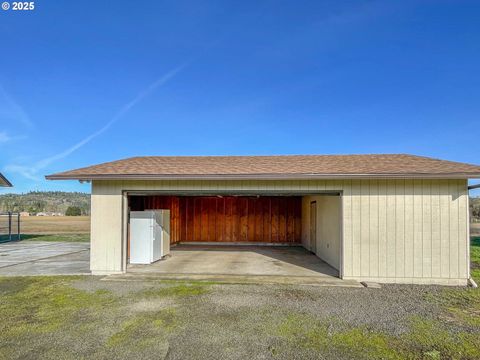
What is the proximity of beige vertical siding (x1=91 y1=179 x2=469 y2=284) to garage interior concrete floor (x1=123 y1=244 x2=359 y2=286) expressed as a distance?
0.88m

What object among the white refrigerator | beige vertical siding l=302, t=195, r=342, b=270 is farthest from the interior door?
the white refrigerator

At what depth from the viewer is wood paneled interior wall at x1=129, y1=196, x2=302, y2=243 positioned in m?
14.1

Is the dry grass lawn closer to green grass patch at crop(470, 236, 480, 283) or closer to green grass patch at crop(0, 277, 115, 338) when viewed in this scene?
green grass patch at crop(0, 277, 115, 338)

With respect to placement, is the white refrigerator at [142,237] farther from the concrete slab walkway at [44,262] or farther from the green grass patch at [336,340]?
the green grass patch at [336,340]

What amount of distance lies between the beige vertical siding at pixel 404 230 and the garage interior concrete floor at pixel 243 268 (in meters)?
0.88

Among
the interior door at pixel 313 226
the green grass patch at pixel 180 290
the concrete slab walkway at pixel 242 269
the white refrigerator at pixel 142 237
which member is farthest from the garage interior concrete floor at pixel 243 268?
the green grass patch at pixel 180 290

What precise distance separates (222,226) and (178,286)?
8.13 meters

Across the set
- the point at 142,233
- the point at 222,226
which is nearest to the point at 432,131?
the point at 222,226

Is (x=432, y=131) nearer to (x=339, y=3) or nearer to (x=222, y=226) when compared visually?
(x=339, y=3)

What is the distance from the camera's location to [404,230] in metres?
6.62

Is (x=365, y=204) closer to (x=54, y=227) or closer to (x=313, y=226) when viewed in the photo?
(x=313, y=226)

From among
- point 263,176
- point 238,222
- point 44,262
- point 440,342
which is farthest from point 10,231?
point 440,342

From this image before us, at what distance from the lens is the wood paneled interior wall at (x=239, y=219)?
46.2 ft

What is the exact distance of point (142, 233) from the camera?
28.7 feet
